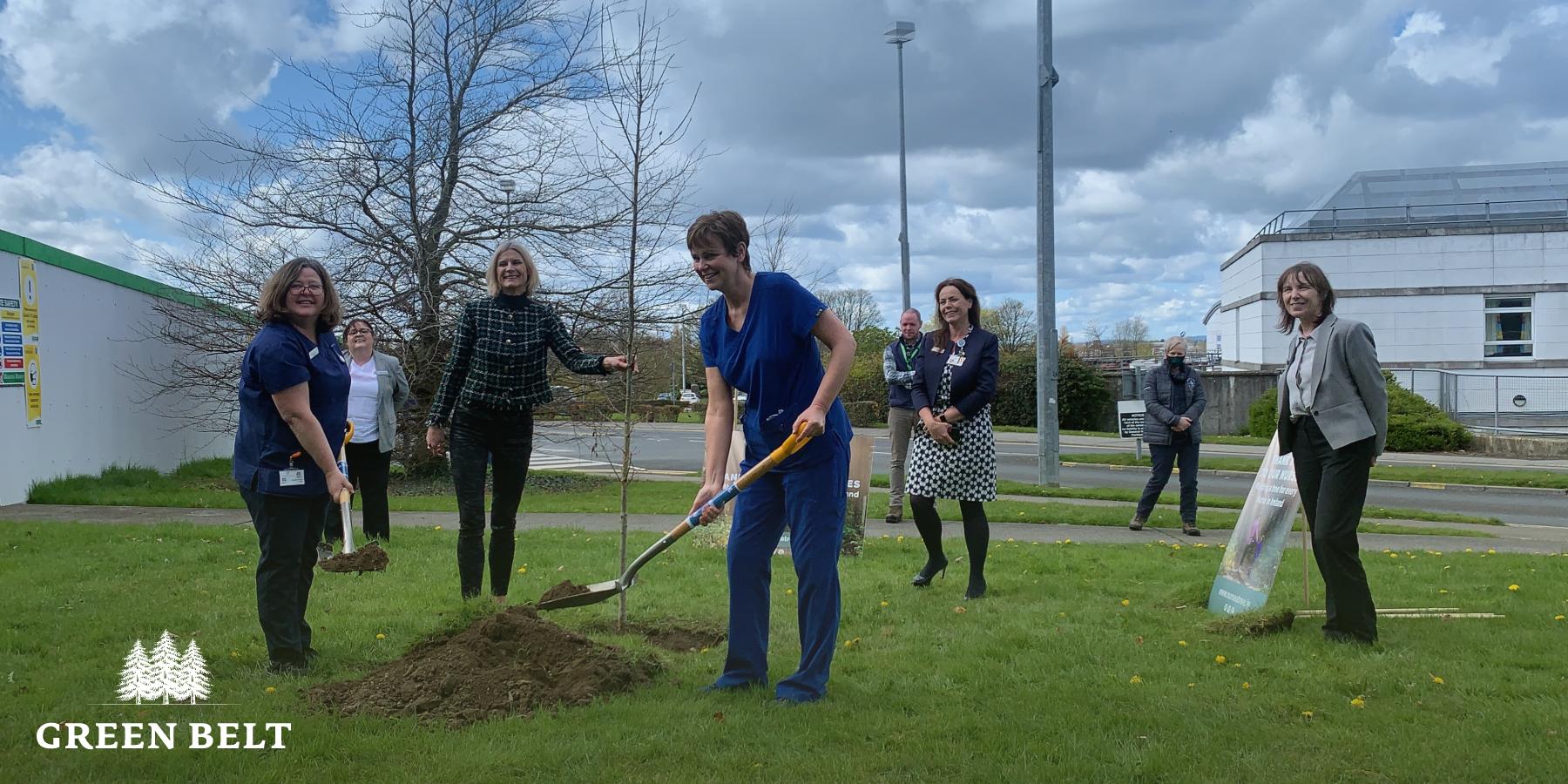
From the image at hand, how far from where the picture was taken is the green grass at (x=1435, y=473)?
17594mm

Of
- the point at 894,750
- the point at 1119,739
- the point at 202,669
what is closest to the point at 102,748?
the point at 202,669

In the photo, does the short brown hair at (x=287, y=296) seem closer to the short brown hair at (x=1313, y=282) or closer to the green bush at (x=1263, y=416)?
the short brown hair at (x=1313, y=282)

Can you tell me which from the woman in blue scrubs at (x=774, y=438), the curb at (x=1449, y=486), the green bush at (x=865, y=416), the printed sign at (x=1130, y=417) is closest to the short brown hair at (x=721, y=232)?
the woman in blue scrubs at (x=774, y=438)

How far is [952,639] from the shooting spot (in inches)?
220

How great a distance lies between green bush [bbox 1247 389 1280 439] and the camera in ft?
88.3

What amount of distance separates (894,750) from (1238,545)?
140 inches

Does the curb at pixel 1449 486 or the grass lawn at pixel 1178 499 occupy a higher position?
the grass lawn at pixel 1178 499

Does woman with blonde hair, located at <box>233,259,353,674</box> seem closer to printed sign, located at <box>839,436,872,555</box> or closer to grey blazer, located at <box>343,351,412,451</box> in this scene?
grey blazer, located at <box>343,351,412,451</box>

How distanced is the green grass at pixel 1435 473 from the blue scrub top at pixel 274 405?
44.5 feet

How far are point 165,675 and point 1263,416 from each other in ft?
88.7

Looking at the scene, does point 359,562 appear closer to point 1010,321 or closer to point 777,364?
point 777,364

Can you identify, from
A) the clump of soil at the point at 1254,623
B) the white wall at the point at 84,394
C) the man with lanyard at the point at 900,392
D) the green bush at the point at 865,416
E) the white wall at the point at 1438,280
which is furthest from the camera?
the green bush at the point at 865,416

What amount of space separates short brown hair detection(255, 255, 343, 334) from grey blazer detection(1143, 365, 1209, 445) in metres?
7.99

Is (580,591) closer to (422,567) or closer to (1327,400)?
(422,567)
